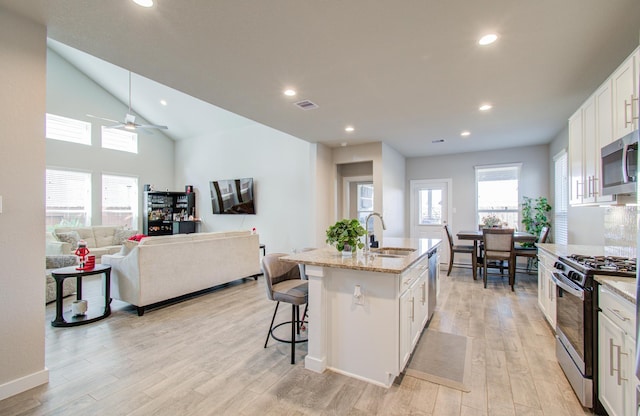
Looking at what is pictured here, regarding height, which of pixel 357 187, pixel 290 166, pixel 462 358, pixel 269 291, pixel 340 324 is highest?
pixel 290 166

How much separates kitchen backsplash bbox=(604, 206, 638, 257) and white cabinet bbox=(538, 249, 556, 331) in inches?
18.3

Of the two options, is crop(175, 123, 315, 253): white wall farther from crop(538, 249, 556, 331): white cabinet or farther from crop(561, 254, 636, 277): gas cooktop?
crop(561, 254, 636, 277): gas cooktop

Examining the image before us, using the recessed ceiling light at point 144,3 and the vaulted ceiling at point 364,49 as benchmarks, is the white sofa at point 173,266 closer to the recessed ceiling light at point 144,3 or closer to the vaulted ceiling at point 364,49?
the vaulted ceiling at point 364,49

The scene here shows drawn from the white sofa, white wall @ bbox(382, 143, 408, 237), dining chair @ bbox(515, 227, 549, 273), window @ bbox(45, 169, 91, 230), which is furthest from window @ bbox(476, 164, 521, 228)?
window @ bbox(45, 169, 91, 230)

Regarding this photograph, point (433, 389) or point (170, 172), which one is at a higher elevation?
point (170, 172)

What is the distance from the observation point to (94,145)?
7.38m

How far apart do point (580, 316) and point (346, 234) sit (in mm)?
1694

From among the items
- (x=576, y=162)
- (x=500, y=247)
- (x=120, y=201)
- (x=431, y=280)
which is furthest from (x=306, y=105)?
(x=120, y=201)

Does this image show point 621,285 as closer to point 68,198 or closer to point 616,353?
point 616,353

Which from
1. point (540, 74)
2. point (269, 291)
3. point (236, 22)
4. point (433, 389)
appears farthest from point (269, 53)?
point (433, 389)

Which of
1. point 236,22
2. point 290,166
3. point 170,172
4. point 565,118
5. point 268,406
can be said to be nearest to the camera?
point 268,406

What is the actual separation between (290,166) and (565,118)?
5070 millimetres

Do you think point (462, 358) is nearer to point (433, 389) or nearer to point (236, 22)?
point (433, 389)

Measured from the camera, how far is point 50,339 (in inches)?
116
